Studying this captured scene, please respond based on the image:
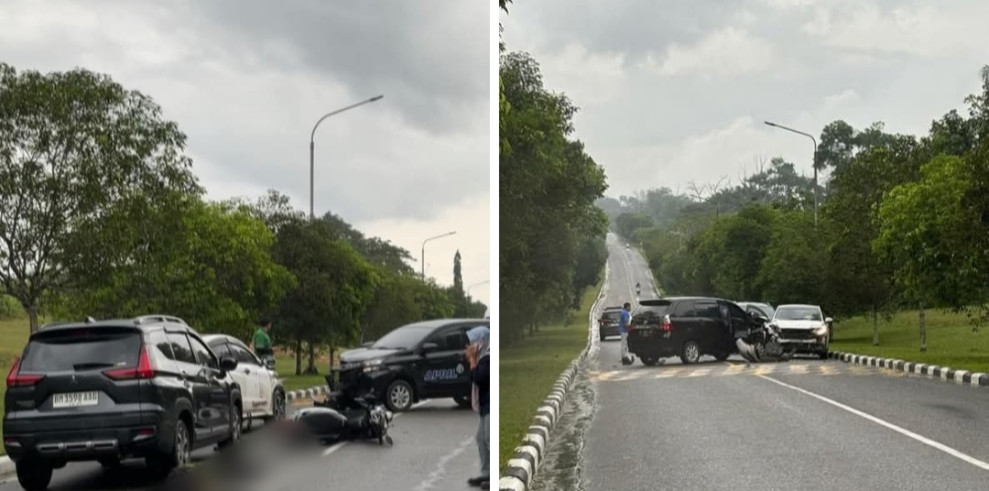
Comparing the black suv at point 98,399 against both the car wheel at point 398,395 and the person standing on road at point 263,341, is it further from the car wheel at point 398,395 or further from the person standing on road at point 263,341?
the car wheel at point 398,395

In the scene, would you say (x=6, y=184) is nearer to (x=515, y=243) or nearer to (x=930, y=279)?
(x=515, y=243)

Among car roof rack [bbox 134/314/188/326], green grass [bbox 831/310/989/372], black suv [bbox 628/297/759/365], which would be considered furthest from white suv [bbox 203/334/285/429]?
green grass [bbox 831/310/989/372]

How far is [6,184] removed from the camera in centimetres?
307

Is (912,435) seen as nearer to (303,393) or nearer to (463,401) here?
(463,401)

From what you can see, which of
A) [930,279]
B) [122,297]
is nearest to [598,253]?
[122,297]

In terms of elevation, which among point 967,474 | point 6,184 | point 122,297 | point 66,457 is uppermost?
point 6,184

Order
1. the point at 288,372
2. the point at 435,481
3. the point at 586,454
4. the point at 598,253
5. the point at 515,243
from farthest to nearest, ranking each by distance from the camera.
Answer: the point at 586,454
the point at 598,253
the point at 515,243
the point at 435,481
the point at 288,372

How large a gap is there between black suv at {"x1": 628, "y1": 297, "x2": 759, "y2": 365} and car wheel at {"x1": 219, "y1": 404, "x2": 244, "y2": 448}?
33.7 feet

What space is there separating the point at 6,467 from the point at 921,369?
11895mm

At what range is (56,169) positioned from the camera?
10.2 feet

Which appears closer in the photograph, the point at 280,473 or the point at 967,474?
the point at 280,473

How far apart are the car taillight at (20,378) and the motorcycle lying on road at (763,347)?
1194 centimetres

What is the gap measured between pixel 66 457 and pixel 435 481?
1213mm

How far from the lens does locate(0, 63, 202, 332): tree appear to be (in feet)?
10.1
